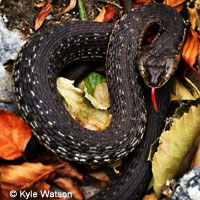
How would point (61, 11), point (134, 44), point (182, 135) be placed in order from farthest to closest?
point (61, 11) → point (134, 44) → point (182, 135)

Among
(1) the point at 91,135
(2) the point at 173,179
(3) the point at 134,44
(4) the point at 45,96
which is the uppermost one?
(3) the point at 134,44

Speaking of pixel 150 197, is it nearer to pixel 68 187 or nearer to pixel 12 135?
pixel 68 187

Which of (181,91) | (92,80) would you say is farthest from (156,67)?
(92,80)

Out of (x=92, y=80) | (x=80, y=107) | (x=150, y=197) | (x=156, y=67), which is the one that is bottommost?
(x=150, y=197)

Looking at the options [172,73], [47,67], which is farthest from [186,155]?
[47,67]

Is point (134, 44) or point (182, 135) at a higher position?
point (134, 44)

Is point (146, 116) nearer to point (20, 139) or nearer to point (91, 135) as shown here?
point (91, 135)

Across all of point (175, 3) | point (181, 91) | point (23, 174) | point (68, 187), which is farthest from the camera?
point (175, 3)

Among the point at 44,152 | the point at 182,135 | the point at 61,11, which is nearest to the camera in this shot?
the point at 182,135

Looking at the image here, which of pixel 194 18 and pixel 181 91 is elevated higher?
pixel 194 18
